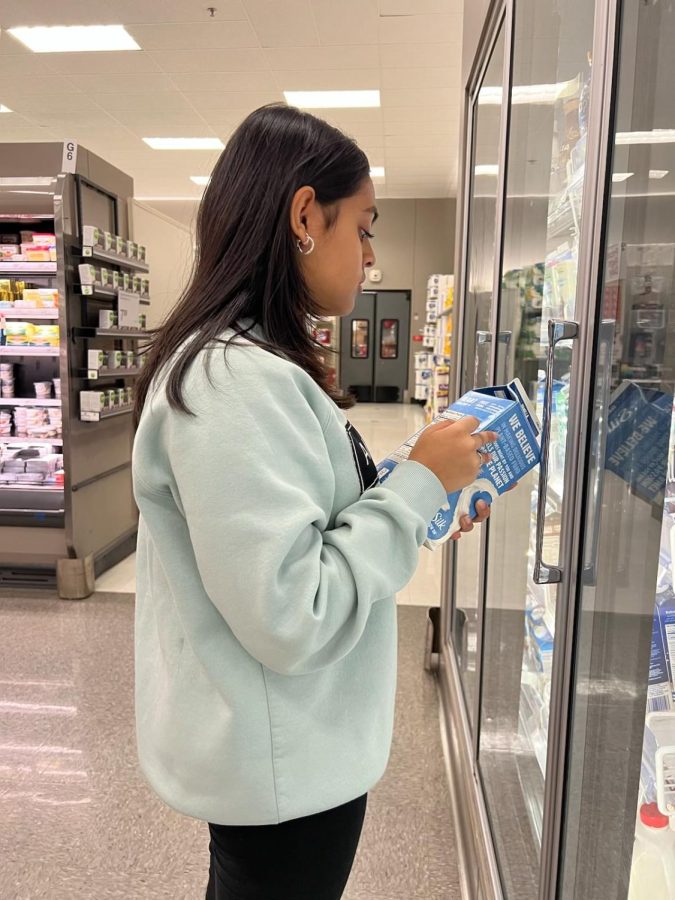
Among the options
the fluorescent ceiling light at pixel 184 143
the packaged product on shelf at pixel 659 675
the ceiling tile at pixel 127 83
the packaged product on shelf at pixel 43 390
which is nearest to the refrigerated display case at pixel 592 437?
the packaged product on shelf at pixel 659 675

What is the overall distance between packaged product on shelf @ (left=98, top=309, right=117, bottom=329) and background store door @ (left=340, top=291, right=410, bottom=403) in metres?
10.5

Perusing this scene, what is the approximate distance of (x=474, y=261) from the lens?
2.62 metres

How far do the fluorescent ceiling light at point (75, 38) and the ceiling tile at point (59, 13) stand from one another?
0.34 feet

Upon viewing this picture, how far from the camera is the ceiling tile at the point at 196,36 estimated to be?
5809 mm

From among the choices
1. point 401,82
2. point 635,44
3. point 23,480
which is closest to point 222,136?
point 401,82

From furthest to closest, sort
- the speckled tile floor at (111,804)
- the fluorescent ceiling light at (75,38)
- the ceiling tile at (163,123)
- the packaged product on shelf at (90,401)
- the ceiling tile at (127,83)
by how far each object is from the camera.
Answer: the ceiling tile at (163,123)
the ceiling tile at (127,83)
the fluorescent ceiling light at (75,38)
the packaged product on shelf at (90,401)
the speckled tile floor at (111,804)

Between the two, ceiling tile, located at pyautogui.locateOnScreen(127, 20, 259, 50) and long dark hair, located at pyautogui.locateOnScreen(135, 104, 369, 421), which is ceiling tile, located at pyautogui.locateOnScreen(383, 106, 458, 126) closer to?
ceiling tile, located at pyautogui.locateOnScreen(127, 20, 259, 50)

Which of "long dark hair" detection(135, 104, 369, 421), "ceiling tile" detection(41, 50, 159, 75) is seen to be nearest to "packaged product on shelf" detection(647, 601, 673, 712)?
"long dark hair" detection(135, 104, 369, 421)

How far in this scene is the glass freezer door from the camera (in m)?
1.32

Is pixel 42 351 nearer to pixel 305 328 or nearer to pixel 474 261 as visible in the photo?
pixel 474 261

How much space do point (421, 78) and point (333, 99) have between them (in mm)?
1221

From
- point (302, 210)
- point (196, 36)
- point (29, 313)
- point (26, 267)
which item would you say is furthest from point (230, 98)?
point (302, 210)

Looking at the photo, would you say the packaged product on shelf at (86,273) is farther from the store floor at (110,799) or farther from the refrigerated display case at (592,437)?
the refrigerated display case at (592,437)

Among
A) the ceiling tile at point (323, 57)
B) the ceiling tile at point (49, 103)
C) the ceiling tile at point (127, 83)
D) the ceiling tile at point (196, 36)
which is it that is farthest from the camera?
the ceiling tile at point (49, 103)
